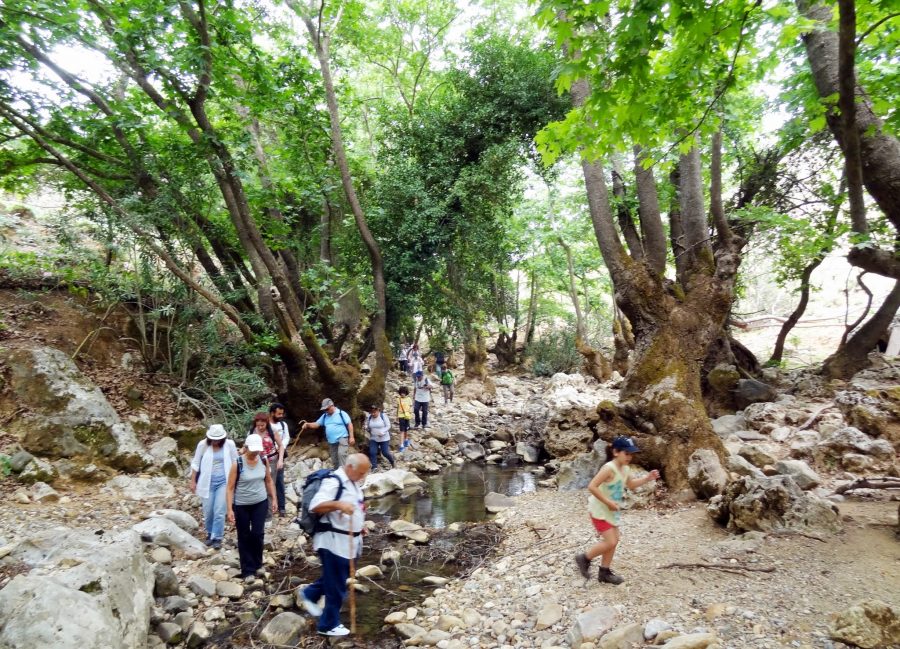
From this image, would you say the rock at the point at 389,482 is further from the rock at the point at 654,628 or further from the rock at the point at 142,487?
the rock at the point at 654,628

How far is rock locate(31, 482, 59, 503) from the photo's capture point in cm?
624

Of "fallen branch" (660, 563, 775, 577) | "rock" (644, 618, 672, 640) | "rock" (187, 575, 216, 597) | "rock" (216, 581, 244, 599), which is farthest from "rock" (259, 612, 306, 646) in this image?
"fallen branch" (660, 563, 775, 577)

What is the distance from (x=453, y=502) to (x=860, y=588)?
596 centimetres

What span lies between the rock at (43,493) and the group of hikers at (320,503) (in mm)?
1918

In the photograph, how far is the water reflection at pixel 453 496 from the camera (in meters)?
7.89

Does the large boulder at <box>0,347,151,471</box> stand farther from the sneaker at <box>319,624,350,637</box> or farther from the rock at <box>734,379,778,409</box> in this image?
the rock at <box>734,379,778,409</box>

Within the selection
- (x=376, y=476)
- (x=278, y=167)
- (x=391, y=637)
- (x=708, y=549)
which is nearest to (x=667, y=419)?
(x=708, y=549)

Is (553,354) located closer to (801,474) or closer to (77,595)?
(801,474)

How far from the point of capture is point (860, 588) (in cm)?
353

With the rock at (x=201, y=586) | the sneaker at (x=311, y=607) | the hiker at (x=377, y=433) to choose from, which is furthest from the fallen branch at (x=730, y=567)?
the hiker at (x=377, y=433)

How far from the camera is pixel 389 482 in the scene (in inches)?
362

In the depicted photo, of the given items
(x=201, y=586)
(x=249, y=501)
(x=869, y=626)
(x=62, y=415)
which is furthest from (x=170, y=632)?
(x=869, y=626)

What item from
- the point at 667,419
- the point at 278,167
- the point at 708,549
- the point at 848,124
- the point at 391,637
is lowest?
the point at 391,637

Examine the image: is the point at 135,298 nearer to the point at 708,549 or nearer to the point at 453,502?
the point at 453,502
